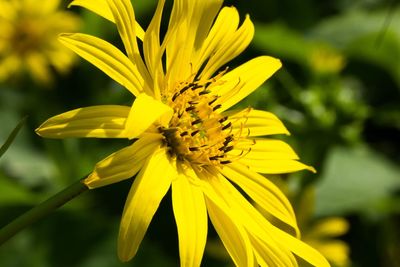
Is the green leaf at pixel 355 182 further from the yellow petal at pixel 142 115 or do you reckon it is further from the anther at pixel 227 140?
Answer: the yellow petal at pixel 142 115

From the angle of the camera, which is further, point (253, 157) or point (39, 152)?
point (39, 152)

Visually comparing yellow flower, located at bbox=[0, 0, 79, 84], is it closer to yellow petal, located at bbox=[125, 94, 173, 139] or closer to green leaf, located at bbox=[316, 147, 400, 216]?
green leaf, located at bbox=[316, 147, 400, 216]

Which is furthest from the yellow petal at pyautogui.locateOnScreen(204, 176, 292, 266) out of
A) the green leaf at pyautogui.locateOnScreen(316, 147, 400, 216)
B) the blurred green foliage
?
the green leaf at pyautogui.locateOnScreen(316, 147, 400, 216)

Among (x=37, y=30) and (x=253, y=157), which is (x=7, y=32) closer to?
(x=37, y=30)

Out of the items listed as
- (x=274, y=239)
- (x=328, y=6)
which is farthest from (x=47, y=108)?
(x=274, y=239)

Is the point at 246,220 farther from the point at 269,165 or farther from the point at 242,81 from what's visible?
the point at 242,81

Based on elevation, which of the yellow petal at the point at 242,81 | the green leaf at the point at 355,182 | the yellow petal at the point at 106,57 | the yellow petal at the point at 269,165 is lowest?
the green leaf at the point at 355,182

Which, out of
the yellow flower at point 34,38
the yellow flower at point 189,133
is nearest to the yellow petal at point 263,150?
the yellow flower at point 189,133
